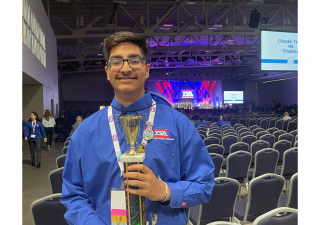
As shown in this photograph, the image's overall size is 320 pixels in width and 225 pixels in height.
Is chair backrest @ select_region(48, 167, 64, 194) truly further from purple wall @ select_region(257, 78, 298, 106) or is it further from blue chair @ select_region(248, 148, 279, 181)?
purple wall @ select_region(257, 78, 298, 106)

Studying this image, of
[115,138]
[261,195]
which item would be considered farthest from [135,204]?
[261,195]

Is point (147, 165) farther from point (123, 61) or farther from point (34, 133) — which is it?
point (34, 133)

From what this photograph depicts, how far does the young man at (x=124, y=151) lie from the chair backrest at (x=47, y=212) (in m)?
1.17

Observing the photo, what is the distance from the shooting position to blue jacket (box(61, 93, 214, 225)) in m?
1.21

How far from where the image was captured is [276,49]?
10.4 m

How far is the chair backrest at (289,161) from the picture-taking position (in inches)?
181

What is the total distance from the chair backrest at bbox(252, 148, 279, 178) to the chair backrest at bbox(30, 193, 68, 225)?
11.1 ft

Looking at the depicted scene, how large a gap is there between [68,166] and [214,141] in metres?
5.71

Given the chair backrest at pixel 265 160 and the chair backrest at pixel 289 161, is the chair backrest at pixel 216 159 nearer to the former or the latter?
the chair backrest at pixel 265 160

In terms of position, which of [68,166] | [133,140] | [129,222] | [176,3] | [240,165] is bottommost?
[240,165]

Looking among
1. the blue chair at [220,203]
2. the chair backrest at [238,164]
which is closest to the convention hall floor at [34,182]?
the chair backrest at [238,164]

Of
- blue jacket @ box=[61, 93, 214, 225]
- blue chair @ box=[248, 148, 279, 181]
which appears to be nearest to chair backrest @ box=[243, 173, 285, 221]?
blue chair @ box=[248, 148, 279, 181]
